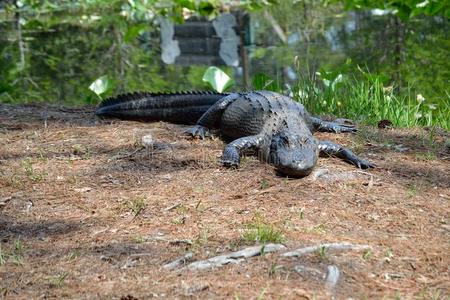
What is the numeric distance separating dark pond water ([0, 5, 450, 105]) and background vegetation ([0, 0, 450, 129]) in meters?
0.02

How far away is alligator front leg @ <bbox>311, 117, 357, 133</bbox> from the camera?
5164 mm

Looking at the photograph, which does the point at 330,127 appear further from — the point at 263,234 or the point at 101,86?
the point at 101,86

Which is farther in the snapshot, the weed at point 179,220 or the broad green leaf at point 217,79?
the broad green leaf at point 217,79

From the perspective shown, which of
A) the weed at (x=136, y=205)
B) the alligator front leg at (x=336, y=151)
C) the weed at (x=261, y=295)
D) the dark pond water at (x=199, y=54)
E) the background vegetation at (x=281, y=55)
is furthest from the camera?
the dark pond water at (x=199, y=54)

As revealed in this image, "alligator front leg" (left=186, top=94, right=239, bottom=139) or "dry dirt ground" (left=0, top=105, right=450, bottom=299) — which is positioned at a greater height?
"alligator front leg" (left=186, top=94, right=239, bottom=139)

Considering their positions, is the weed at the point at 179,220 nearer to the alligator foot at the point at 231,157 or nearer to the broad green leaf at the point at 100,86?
the alligator foot at the point at 231,157

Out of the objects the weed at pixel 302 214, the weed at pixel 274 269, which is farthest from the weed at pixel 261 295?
the weed at pixel 302 214

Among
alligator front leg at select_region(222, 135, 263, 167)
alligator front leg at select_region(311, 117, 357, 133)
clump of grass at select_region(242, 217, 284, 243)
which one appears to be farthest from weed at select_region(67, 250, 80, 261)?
alligator front leg at select_region(311, 117, 357, 133)

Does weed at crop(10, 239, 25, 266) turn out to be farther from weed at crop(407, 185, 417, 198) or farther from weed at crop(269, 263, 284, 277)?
weed at crop(407, 185, 417, 198)

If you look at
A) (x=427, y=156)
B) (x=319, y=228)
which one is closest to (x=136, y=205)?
(x=319, y=228)

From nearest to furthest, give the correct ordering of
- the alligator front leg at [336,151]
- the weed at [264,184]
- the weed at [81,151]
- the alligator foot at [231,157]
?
the weed at [264,184] → the alligator foot at [231,157] → the alligator front leg at [336,151] → the weed at [81,151]

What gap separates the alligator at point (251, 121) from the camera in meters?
4.31

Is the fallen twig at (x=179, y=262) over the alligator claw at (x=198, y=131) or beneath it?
beneath

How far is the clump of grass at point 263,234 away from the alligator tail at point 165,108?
2453 mm
